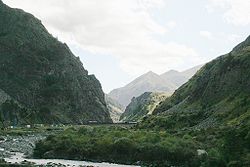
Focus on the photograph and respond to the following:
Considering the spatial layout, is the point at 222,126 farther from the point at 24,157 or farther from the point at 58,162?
the point at 24,157

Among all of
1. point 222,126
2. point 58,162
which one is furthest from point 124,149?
point 222,126

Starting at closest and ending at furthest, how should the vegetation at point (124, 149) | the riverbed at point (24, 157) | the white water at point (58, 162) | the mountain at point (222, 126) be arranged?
the mountain at point (222, 126)
the riverbed at point (24, 157)
the white water at point (58, 162)
the vegetation at point (124, 149)

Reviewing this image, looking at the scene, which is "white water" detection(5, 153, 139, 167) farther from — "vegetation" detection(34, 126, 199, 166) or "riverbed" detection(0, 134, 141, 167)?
"vegetation" detection(34, 126, 199, 166)

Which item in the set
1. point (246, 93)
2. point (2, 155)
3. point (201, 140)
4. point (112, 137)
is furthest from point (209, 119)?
point (2, 155)

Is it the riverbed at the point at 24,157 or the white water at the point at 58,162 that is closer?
the riverbed at the point at 24,157

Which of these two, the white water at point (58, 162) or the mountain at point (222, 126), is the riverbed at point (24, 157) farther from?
the mountain at point (222, 126)

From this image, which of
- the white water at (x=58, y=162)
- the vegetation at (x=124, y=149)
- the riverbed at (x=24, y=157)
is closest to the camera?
the riverbed at (x=24, y=157)

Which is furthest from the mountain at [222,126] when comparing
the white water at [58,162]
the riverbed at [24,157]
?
the riverbed at [24,157]

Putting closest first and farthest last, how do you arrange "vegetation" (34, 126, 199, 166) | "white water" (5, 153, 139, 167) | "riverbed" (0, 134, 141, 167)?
"riverbed" (0, 134, 141, 167) → "white water" (5, 153, 139, 167) → "vegetation" (34, 126, 199, 166)

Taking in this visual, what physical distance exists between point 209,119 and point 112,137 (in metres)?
64.8

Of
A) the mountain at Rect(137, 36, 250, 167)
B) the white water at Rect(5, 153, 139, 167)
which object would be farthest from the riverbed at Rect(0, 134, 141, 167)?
the mountain at Rect(137, 36, 250, 167)

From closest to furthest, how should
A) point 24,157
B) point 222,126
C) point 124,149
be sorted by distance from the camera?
point 24,157, point 124,149, point 222,126

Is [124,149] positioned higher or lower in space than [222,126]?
lower

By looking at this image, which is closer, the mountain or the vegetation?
the mountain
